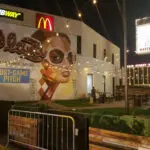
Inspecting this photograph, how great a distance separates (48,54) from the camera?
2673cm

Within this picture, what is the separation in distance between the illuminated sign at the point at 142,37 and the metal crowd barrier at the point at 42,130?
550cm

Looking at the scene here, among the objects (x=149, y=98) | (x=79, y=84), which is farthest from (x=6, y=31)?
(x=149, y=98)

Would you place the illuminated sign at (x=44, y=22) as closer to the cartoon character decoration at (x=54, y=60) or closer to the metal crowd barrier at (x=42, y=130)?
the cartoon character decoration at (x=54, y=60)

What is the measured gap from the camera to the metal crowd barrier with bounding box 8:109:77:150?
7.49m

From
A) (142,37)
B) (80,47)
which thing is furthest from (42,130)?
(80,47)

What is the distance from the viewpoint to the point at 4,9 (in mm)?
23359

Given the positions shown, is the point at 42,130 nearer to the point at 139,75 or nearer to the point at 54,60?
the point at 54,60

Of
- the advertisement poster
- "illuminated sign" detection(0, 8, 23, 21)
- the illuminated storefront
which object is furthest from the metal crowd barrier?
the illuminated storefront

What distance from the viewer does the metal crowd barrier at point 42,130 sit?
7.49 m

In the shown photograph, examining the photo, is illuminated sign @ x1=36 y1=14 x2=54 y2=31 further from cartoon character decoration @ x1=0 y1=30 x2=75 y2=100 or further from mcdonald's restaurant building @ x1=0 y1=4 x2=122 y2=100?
cartoon character decoration @ x1=0 y1=30 x2=75 y2=100

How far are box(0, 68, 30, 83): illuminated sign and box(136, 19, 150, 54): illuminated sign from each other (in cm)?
1355

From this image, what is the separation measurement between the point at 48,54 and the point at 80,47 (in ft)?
13.8

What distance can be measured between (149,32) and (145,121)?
6572 mm

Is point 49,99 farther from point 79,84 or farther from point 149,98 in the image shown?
point 149,98
